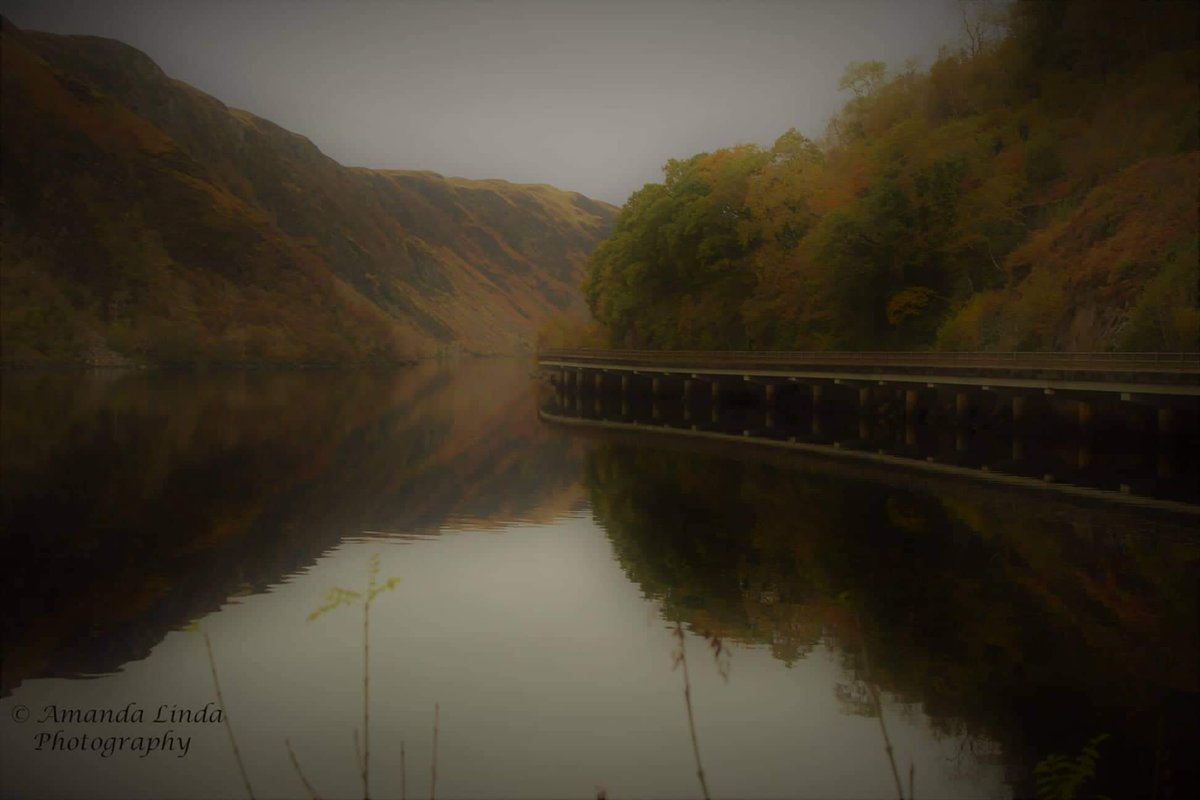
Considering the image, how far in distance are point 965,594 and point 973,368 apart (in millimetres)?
25971

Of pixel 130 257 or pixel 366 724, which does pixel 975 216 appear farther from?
pixel 130 257

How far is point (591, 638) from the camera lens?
17.0m

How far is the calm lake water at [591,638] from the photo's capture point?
12102 millimetres


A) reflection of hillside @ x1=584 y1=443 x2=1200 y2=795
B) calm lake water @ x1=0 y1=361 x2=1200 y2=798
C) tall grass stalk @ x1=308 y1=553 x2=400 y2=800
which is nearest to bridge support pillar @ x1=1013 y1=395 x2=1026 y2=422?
calm lake water @ x1=0 y1=361 x2=1200 y2=798

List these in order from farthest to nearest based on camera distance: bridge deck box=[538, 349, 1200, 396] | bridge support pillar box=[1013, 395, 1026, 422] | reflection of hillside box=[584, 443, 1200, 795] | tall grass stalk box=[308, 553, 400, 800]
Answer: bridge support pillar box=[1013, 395, 1026, 422] → bridge deck box=[538, 349, 1200, 396] → reflection of hillside box=[584, 443, 1200, 795] → tall grass stalk box=[308, 553, 400, 800]

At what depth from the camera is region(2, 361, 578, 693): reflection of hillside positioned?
17781 millimetres

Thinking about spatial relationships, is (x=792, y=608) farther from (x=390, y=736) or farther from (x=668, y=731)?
(x=390, y=736)

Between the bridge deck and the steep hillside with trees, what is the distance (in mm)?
4397

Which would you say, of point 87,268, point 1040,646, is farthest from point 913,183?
point 87,268

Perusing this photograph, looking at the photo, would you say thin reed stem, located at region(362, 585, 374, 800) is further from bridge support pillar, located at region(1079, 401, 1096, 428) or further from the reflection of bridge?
bridge support pillar, located at region(1079, 401, 1096, 428)

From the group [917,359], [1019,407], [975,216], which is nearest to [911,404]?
[917,359]

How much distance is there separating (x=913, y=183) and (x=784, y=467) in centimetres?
2345

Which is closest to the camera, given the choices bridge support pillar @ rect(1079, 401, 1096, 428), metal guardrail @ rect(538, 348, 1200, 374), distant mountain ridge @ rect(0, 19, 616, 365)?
metal guardrail @ rect(538, 348, 1200, 374)

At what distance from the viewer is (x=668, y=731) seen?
13.2 m
